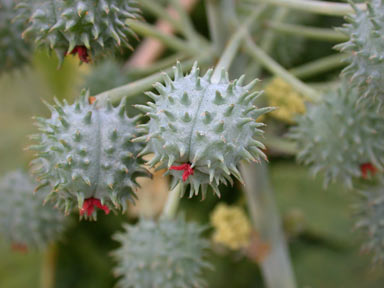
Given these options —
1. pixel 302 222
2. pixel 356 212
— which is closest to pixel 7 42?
pixel 356 212

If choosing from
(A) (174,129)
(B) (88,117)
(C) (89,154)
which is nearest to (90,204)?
(C) (89,154)

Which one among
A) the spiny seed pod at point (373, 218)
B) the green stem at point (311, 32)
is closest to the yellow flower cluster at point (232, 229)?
the spiny seed pod at point (373, 218)

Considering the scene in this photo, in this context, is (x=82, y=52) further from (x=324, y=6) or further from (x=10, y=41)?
(x=324, y=6)

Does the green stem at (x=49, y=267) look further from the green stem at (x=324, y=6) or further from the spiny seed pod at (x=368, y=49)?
the spiny seed pod at (x=368, y=49)

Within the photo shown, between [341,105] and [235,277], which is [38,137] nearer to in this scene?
[341,105]

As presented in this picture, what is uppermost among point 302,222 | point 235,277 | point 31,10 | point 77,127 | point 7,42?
point 7,42

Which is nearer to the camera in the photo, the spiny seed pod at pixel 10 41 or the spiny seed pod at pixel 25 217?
the spiny seed pod at pixel 10 41
